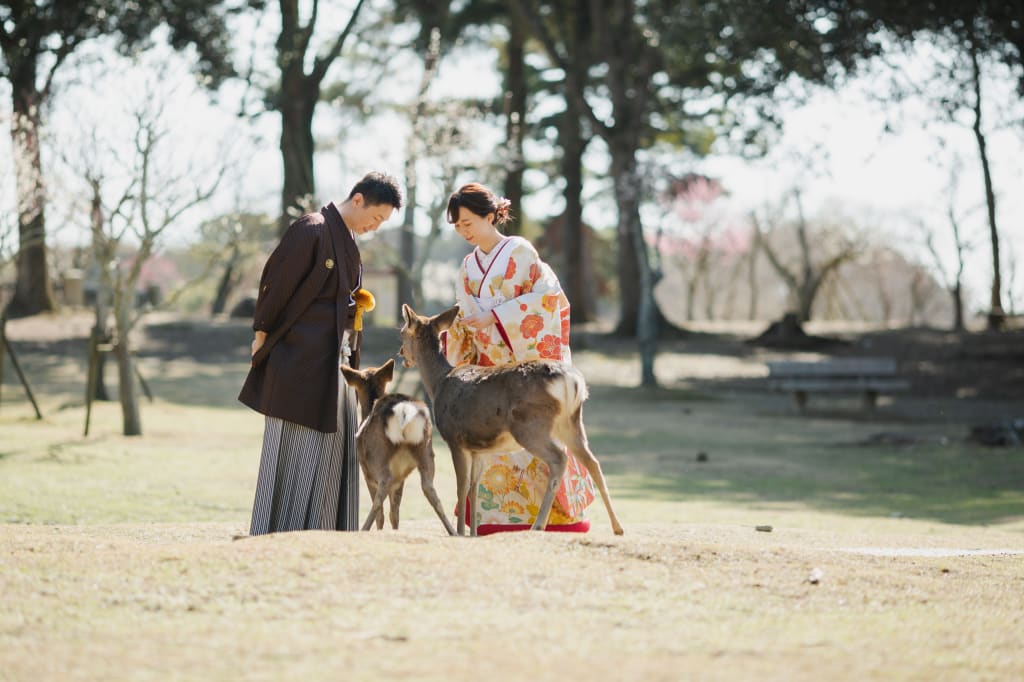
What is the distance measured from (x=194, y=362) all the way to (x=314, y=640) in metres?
22.3

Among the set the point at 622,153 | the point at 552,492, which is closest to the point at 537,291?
the point at 552,492

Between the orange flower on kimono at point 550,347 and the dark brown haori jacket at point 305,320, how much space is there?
1.16m

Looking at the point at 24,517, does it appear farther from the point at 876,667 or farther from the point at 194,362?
the point at 194,362

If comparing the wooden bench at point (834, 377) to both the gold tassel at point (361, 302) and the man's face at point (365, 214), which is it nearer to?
the gold tassel at point (361, 302)

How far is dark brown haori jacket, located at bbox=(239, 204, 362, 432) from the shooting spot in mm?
6469

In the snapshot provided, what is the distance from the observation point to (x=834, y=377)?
21938mm

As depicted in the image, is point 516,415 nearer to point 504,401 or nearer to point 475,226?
point 504,401

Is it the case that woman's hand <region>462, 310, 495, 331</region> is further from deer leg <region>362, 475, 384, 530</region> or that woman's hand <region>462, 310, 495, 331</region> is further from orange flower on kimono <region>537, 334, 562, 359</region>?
deer leg <region>362, 475, 384, 530</region>

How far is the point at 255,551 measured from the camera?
550 cm

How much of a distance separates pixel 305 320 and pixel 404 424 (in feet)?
2.52

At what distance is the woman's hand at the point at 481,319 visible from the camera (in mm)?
7084

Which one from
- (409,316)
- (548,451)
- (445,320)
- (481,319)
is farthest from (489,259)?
(548,451)

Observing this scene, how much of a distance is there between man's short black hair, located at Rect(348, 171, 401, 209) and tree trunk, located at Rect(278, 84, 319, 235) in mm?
21076

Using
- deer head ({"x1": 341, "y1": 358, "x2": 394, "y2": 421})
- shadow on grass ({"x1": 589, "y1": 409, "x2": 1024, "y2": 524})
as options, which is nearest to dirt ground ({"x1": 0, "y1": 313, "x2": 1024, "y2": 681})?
shadow on grass ({"x1": 589, "y1": 409, "x2": 1024, "y2": 524})
